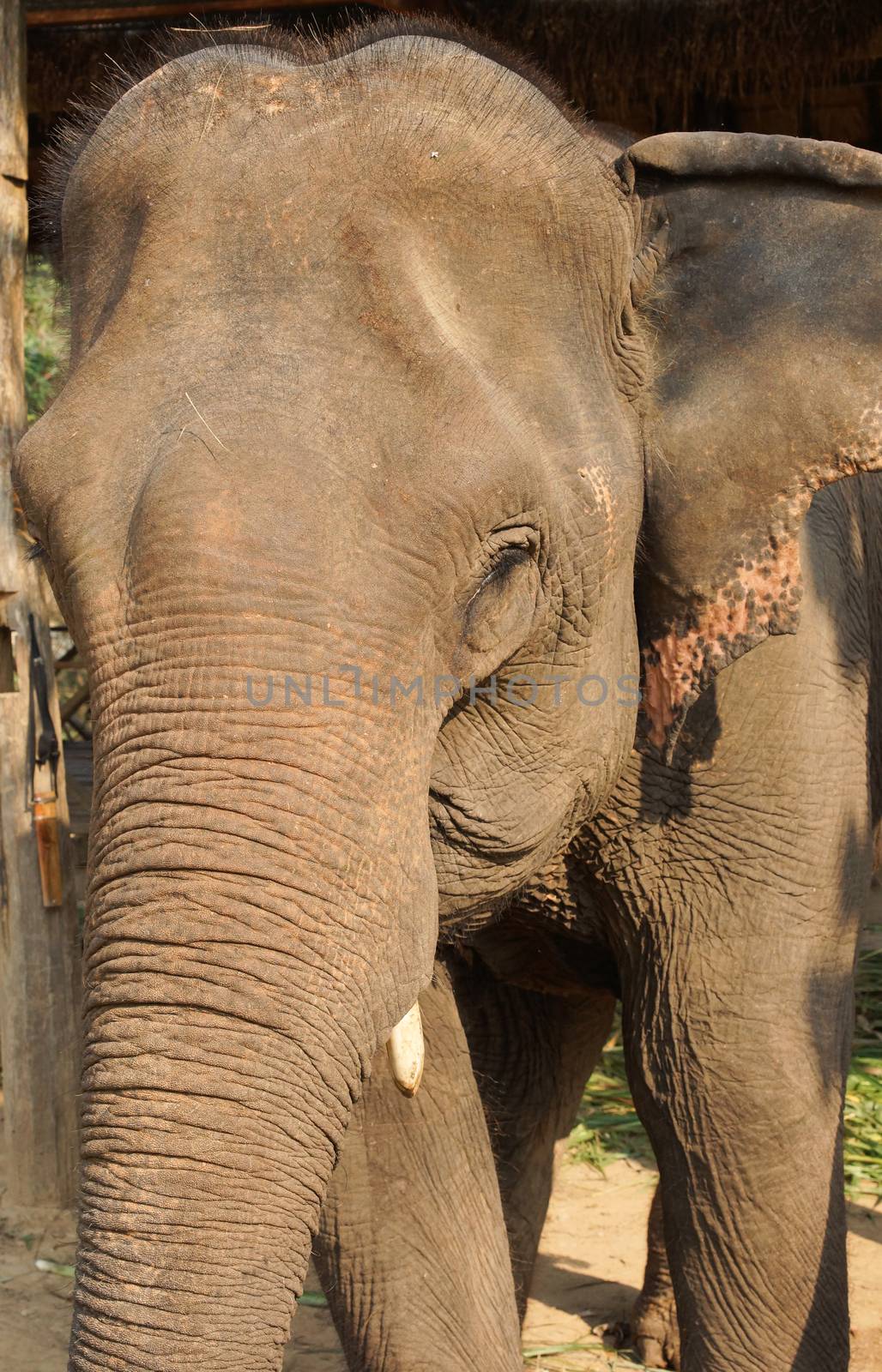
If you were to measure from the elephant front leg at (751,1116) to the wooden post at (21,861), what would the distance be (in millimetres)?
2255

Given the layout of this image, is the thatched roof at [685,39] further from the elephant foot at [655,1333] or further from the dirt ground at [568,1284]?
the elephant foot at [655,1333]

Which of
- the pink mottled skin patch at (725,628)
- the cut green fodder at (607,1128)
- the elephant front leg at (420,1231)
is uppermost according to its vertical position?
the pink mottled skin patch at (725,628)

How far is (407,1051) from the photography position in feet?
5.97

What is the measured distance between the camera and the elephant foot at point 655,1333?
3.44 metres

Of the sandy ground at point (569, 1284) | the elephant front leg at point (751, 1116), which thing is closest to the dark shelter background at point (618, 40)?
the sandy ground at point (569, 1284)

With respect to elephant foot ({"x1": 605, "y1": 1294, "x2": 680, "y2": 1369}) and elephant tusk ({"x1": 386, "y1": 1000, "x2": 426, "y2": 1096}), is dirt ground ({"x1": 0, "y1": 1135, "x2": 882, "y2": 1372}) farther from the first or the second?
elephant tusk ({"x1": 386, "y1": 1000, "x2": 426, "y2": 1096})

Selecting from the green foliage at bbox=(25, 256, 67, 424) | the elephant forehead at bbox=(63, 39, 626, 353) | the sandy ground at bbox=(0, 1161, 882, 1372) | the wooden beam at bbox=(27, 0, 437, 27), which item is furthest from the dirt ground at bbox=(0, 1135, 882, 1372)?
the green foliage at bbox=(25, 256, 67, 424)

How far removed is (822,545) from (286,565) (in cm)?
117

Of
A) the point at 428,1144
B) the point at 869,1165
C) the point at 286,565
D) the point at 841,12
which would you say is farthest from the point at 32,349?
the point at 286,565

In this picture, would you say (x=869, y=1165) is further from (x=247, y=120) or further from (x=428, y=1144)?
(x=247, y=120)

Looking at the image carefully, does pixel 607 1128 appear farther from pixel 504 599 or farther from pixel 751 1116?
pixel 504 599

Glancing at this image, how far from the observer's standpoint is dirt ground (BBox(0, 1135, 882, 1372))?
3.46 meters

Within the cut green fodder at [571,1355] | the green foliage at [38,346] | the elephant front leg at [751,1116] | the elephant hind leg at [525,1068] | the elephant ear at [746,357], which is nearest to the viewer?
the elephant ear at [746,357]

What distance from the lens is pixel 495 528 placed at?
182 cm
